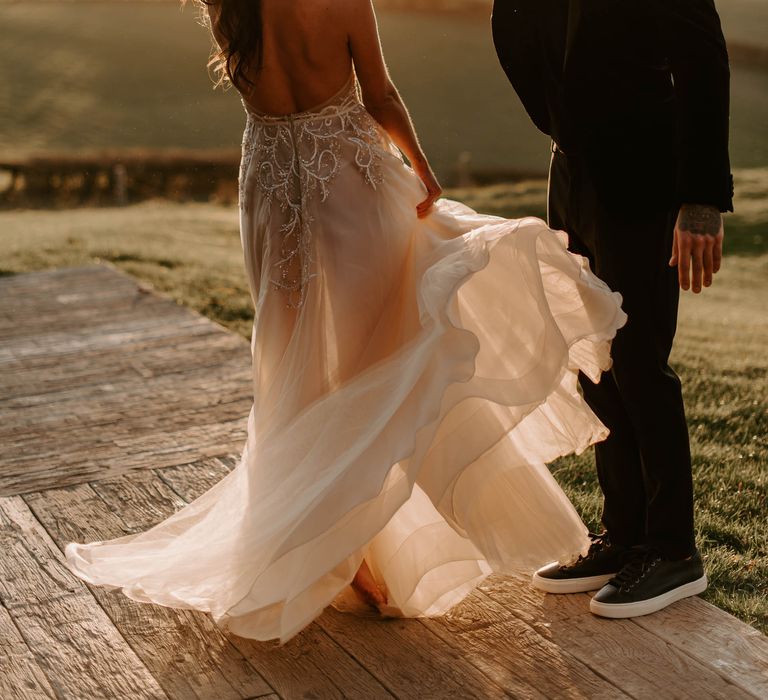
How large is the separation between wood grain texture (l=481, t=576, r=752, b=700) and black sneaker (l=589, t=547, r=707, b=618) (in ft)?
0.14

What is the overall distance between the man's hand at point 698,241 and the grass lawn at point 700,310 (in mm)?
1009

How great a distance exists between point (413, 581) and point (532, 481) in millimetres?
436

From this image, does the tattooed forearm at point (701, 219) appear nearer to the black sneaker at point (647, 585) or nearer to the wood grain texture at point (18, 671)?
the black sneaker at point (647, 585)

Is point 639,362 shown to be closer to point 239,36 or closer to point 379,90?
point 379,90

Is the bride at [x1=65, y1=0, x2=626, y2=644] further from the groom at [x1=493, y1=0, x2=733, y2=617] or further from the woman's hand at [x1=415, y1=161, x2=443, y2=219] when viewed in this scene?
the groom at [x1=493, y1=0, x2=733, y2=617]

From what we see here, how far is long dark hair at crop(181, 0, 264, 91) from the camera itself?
9.65ft

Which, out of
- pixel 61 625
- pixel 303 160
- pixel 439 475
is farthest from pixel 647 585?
pixel 61 625

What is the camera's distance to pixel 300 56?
→ 3.00 m

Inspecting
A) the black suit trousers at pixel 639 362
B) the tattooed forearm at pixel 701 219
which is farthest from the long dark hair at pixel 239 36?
the tattooed forearm at pixel 701 219

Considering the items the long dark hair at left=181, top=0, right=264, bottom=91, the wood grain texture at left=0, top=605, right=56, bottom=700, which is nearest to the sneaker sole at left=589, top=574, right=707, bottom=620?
the wood grain texture at left=0, top=605, right=56, bottom=700

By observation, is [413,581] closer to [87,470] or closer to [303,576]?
[303,576]

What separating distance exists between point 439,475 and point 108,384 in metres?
3.32

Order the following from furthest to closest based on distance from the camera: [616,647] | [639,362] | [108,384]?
[108,384], [639,362], [616,647]

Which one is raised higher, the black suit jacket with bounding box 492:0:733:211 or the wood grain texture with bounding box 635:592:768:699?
Answer: the black suit jacket with bounding box 492:0:733:211
